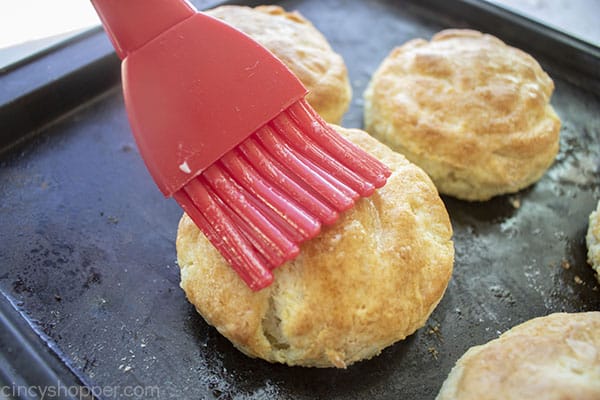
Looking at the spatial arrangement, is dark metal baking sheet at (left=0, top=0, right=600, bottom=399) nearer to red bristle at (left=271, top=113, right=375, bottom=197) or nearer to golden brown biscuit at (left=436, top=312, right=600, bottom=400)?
golden brown biscuit at (left=436, top=312, right=600, bottom=400)

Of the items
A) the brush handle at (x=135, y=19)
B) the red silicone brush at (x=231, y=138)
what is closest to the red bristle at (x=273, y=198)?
the red silicone brush at (x=231, y=138)

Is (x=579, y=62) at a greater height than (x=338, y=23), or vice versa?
(x=338, y=23)

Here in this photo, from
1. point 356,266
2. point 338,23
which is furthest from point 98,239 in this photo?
point 338,23

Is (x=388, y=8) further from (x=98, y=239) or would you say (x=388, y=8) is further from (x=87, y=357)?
(x=87, y=357)

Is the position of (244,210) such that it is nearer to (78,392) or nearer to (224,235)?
(224,235)

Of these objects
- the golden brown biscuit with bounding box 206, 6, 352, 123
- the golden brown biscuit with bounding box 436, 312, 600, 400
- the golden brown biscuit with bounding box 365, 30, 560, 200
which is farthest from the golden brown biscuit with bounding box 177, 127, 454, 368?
the golden brown biscuit with bounding box 206, 6, 352, 123

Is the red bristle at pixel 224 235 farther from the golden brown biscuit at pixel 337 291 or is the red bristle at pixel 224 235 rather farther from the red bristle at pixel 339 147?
the red bristle at pixel 339 147

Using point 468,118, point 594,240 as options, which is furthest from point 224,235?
point 594,240
